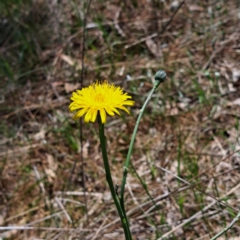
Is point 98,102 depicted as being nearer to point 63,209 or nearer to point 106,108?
point 106,108

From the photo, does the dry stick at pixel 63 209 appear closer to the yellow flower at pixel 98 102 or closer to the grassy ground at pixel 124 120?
the grassy ground at pixel 124 120

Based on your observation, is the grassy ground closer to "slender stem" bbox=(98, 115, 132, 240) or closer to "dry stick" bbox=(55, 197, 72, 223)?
"dry stick" bbox=(55, 197, 72, 223)

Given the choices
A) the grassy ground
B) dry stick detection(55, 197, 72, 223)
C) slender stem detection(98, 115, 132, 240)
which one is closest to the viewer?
slender stem detection(98, 115, 132, 240)

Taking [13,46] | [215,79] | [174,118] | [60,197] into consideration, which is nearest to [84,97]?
[60,197]

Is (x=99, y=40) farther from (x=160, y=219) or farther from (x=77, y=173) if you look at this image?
(x=160, y=219)

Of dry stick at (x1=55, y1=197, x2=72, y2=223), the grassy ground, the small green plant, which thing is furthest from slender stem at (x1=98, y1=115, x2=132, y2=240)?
dry stick at (x1=55, y1=197, x2=72, y2=223)

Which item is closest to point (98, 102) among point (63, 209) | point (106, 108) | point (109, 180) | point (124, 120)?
point (106, 108)
